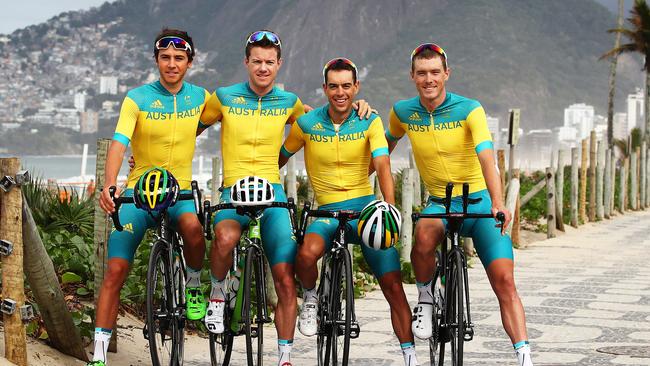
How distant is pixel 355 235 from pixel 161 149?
1327 mm

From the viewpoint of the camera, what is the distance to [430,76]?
6.95m

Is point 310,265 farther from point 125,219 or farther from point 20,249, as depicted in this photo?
point 20,249

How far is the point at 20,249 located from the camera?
6906 millimetres

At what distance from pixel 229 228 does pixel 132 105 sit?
965mm

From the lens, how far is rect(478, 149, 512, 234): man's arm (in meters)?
6.61

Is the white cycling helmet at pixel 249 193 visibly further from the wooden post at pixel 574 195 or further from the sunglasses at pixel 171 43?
the wooden post at pixel 574 195

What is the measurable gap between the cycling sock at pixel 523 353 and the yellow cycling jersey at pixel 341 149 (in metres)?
1.37

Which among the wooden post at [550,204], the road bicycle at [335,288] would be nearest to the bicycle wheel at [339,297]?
the road bicycle at [335,288]

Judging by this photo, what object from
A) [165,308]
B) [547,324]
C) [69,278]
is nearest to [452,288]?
[165,308]

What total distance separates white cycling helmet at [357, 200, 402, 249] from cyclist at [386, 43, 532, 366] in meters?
0.46

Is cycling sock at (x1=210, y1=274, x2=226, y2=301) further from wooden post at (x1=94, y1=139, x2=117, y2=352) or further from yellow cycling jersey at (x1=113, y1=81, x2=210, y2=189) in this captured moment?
wooden post at (x1=94, y1=139, x2=117, y2=352)

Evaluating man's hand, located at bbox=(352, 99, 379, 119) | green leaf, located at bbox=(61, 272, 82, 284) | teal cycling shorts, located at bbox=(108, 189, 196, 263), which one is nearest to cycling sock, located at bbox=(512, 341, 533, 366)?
man's hand, located at bbox=(352, 99, 379, 119)

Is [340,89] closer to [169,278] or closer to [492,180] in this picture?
[492,180]

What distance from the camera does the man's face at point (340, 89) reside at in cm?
698
